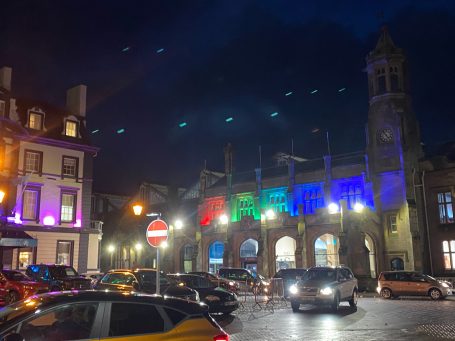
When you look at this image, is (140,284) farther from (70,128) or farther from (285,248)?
(285,248)

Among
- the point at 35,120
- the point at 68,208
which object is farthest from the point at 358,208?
the point at 35,120

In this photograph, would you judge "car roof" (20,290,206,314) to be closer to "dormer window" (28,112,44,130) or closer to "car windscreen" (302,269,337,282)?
"car windscreen" (302,269,337,282)

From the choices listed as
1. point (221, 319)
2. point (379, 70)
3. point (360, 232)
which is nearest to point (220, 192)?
point (360, 232)

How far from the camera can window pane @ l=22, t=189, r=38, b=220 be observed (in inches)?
1355

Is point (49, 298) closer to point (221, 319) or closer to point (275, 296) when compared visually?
point (221, 319)

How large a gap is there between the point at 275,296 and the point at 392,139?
2030 centimetres

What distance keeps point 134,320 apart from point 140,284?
11853 millimetres

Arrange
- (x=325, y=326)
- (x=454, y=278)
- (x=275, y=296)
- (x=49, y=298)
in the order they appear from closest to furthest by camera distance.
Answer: (x=49, y=298) < (x=325, y=326) < (x=275, y=296) < (x=454, y=278)

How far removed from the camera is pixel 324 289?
18.8 metres

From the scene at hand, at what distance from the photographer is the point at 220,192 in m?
50.8

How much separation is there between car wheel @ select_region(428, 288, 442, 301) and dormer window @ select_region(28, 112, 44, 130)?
96.2 ft

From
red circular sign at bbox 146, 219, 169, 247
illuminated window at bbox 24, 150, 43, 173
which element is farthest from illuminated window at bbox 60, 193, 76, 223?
red circular sign at bbox 146, 219, 169, 247

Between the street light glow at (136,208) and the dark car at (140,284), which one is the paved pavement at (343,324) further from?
the street light glow at (136,208)

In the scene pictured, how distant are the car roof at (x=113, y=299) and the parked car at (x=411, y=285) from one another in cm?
2251
